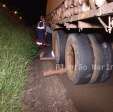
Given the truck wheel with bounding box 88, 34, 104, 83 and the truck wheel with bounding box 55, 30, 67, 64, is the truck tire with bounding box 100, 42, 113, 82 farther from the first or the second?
the truck wheel with bounding box 55, 30, 67, 64

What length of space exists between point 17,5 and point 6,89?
11.4 m

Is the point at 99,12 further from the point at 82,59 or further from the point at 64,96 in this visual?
the point at 64,96

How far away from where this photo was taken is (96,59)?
14.9 ft

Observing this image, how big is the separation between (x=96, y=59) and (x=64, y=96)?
1104 millimetres

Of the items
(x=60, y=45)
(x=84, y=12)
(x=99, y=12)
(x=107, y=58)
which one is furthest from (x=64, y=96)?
(x=99, y=12)


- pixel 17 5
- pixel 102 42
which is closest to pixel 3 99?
pixel 102 42

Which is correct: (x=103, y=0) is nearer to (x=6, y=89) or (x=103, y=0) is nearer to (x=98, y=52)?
(x=98, y=52)

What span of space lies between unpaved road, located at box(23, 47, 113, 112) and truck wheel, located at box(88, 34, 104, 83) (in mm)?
323

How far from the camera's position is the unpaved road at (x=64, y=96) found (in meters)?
4.63

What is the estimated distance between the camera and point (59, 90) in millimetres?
5539

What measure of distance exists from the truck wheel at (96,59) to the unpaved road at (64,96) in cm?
32

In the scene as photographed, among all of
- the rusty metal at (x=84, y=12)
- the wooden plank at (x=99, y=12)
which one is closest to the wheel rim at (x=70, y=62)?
A: the rusty metal at (x=84, y=12)

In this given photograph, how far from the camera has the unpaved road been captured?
4.63 meters

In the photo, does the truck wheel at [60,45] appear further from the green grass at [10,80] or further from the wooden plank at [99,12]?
the wooden plank at [99,12]
